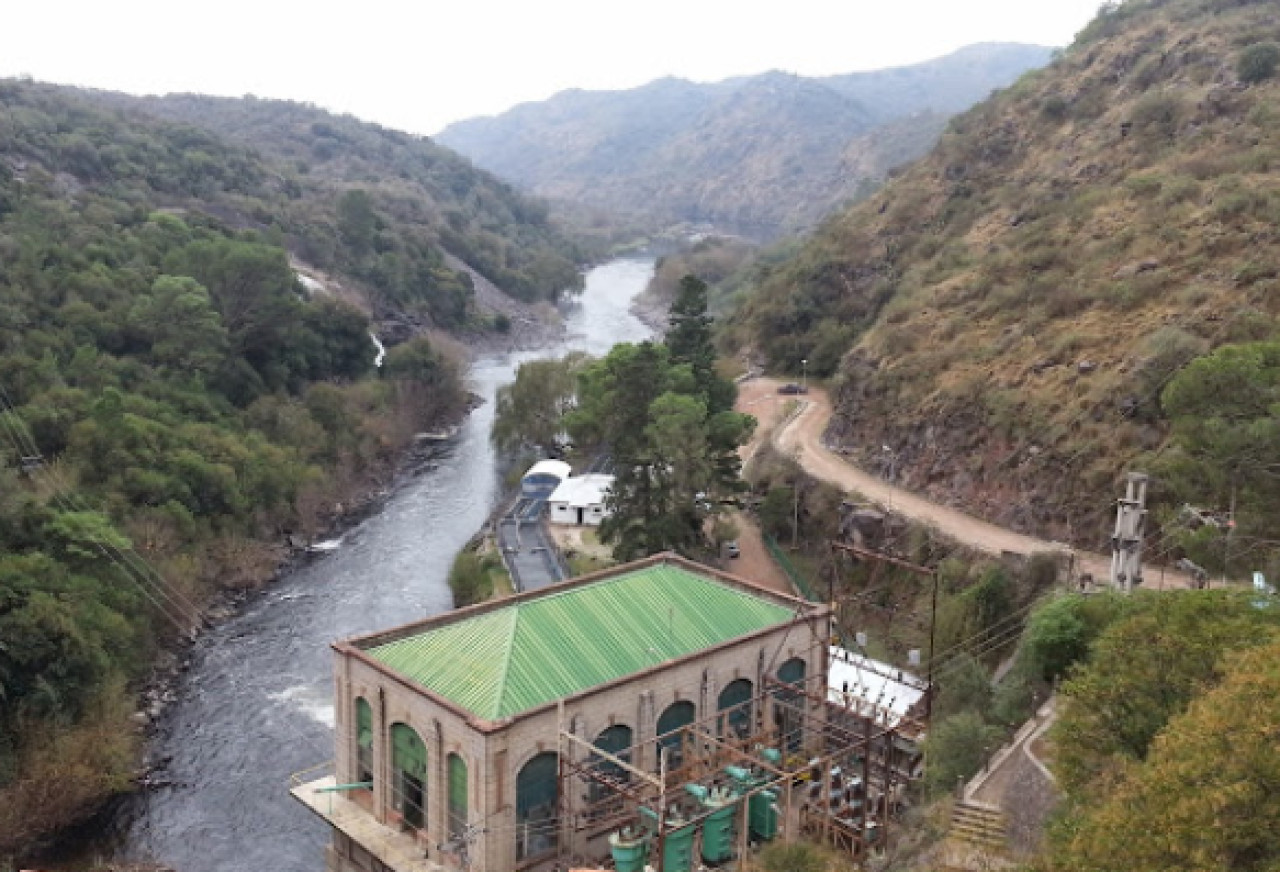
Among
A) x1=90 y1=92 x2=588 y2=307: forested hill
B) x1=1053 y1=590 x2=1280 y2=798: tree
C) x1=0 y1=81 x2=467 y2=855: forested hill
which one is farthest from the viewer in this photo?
x1=90 y1=92 x2=588 y2=307: forested hill

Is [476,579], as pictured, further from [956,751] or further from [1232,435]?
[1232,435]

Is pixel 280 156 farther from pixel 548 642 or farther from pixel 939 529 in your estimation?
pixel 548 642

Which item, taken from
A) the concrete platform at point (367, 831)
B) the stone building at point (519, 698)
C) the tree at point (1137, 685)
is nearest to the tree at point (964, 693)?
the stone building at point (519, 698)

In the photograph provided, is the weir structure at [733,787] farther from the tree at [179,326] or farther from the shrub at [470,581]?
the tree at [179,326]

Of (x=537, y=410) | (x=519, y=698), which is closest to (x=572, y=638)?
(x=519, y=698)

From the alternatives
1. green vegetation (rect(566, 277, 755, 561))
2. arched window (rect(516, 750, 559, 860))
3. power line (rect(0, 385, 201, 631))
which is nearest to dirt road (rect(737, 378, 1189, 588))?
green vegetation (rect(566, 277, 755, 561))

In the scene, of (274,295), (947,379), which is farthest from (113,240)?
(947,379)

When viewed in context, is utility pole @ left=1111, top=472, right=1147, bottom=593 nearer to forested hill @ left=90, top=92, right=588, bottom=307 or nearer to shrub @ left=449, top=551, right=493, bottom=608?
shrub @ left=449, top=551, right=493, bottom=608
